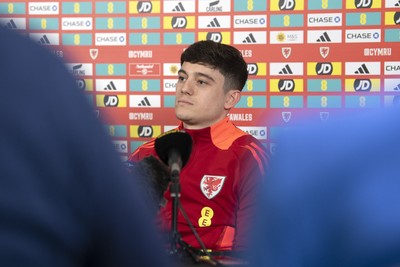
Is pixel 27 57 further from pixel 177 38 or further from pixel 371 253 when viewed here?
pixel 177 38

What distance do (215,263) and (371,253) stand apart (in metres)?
1.06

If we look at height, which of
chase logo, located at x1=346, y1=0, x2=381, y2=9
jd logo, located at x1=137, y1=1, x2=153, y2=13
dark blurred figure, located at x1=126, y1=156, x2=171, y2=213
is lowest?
dark blurred figure, located at x1=126, y1=156, x2=171, y2=213

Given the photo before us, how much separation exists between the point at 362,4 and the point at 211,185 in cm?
150

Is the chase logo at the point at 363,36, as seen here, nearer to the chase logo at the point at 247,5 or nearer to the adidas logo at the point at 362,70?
the adidas logo at the point at 362,70

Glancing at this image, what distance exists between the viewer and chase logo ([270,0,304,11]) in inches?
108

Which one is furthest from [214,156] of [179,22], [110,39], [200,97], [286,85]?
[110,39]

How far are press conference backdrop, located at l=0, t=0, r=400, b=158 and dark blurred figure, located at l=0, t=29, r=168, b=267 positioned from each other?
2.31m

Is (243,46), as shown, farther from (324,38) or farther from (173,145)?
(173,145)

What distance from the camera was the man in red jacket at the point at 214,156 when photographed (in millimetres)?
1625

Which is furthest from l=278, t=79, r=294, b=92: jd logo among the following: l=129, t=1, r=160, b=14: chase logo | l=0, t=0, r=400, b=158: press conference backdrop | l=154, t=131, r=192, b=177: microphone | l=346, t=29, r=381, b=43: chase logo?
l=154, t=131, r=192, b=177: microphone

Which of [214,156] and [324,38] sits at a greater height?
[324,38]

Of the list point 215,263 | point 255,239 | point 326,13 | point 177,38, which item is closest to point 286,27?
point 326,13

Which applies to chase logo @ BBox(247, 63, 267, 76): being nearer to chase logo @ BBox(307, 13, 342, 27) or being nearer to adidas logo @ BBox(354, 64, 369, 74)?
chase logo @ BBox(307, 13, 342, 27)

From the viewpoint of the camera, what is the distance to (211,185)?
166 cm
